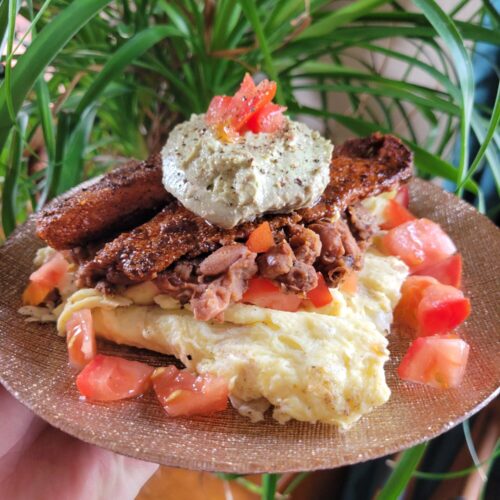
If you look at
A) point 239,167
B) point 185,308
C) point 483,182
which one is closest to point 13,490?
point 185,308

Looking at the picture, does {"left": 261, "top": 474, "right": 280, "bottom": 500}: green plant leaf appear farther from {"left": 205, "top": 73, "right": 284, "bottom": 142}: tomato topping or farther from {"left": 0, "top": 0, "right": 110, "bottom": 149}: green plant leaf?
{"left": 0, "top": 0, "right": 110, "bottom": 149}: green plant leaf

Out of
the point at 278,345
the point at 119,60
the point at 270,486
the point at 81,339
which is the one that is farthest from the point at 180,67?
the point at 270,486

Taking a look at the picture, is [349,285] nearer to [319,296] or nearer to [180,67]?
[319,296]

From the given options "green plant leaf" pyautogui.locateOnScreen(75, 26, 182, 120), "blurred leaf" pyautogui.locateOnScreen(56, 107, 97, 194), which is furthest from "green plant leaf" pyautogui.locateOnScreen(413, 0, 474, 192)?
"blurred leaf" pyautogui.locateOnScreen(56, 107, 97, 194)

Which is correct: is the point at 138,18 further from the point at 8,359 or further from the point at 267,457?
the point at 267,457

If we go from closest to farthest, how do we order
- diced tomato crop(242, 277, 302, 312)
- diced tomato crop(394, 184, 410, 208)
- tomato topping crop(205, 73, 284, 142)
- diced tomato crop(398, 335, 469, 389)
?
diced tomato crop(398, 335, 469, 389)
diced tomato crop(242, 277, 302, 312)
tomato topping crop(205, 73, 284, 142)
diced tomato crop(394, 184, 410, 208)

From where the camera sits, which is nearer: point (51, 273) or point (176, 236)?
point (176, 236)
